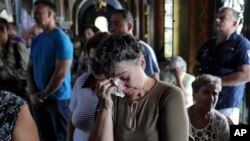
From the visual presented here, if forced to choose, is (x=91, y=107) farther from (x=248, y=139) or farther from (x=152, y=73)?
(x=152, y=73)

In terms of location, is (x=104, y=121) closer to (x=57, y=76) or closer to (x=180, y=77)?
(x=57, y=76)

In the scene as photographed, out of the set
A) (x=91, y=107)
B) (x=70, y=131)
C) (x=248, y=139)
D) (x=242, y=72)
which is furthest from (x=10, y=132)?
(x=242, y=72)

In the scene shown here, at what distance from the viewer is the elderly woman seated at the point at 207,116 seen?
7.80 feet

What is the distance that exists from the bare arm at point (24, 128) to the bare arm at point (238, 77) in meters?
2.02

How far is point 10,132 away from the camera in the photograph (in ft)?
4.10

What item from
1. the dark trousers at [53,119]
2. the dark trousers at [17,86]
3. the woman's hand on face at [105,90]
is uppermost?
the woman's hand on face at [105,90]

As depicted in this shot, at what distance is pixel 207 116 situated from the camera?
7.95 ft

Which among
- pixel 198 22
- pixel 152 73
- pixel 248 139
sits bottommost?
pixel 248 139

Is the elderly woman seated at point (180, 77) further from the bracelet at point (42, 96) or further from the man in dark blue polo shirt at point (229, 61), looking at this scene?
the bracelet at point (42, 96)

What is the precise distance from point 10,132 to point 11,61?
2.59m

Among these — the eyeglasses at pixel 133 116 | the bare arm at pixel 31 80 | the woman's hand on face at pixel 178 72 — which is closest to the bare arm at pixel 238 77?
the woman's hand on face at pixel 178 72

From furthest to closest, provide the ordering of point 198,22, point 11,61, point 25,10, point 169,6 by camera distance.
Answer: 1. point 25,10
2. point 169,6
3. point 198,22
4. point 11,61

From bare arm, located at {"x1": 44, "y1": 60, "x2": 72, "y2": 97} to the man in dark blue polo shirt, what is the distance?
1.16m

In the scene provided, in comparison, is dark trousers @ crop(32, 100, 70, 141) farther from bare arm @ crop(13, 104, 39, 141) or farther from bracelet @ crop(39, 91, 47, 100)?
bare arm @ crop(13, 104, 39, 141)
